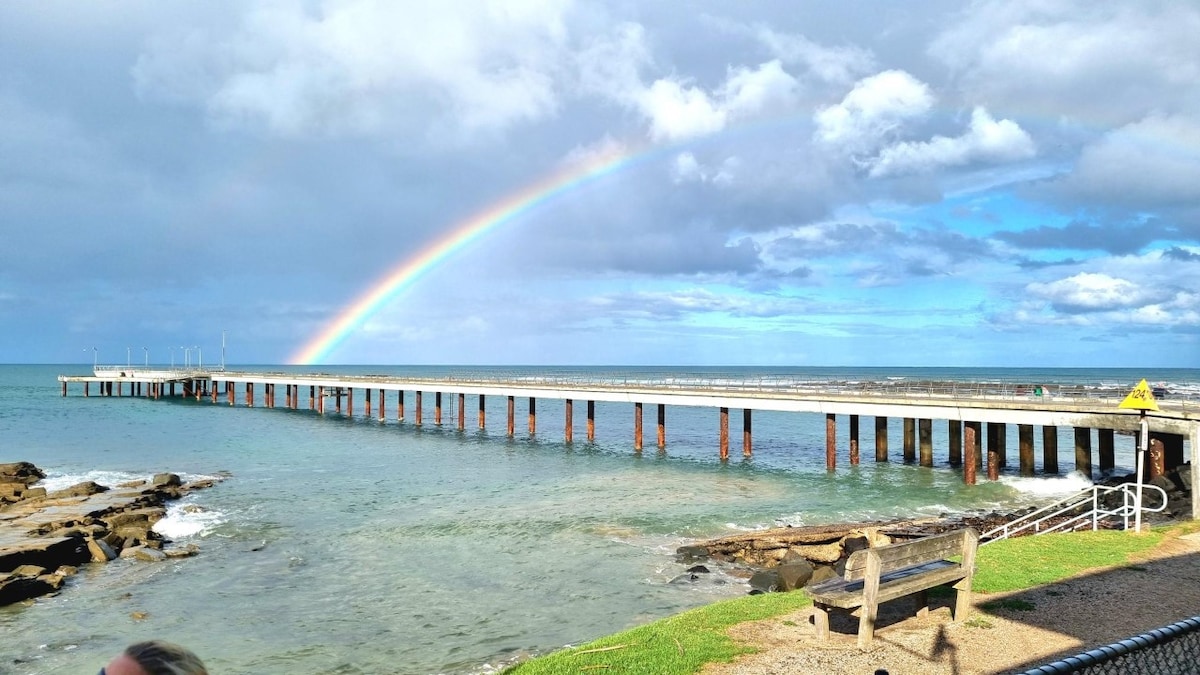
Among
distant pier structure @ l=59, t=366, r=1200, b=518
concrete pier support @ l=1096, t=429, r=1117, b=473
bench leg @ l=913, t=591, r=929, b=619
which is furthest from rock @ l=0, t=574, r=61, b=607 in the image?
concrete pier support @ l=1096, t=429, r=1117, b=473

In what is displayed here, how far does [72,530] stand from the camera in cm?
2111

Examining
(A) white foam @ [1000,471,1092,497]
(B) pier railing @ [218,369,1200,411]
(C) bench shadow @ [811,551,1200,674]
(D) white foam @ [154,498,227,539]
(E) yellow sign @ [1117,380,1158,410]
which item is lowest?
(A) white foam @ [1000,471,1092,497]

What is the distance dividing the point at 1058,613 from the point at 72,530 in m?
23.4

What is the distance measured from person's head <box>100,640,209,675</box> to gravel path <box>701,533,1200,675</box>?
726cm

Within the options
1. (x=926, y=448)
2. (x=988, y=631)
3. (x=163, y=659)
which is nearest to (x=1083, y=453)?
(x=926, y=448)

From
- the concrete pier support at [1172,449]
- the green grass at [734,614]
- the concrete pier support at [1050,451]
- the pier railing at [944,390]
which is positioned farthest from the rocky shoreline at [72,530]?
the concrete pier support at [1050,451]

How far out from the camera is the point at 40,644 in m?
13.6

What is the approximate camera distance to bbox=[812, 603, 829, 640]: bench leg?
30.8 feet

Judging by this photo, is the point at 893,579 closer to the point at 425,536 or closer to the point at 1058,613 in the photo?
the point at 1058,613

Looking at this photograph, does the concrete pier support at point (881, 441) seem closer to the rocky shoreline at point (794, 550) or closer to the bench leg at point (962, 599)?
the rocky shoreline at point (794, 550)

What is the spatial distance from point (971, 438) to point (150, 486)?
110 feet

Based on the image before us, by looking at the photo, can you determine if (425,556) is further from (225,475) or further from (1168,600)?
(225,475)

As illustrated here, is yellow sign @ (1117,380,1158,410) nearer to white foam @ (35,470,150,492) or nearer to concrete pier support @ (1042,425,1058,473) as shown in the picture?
concrete pier support @ (1042,425,1058,473)

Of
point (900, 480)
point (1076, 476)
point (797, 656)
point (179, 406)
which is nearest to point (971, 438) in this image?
point (900, 480)
